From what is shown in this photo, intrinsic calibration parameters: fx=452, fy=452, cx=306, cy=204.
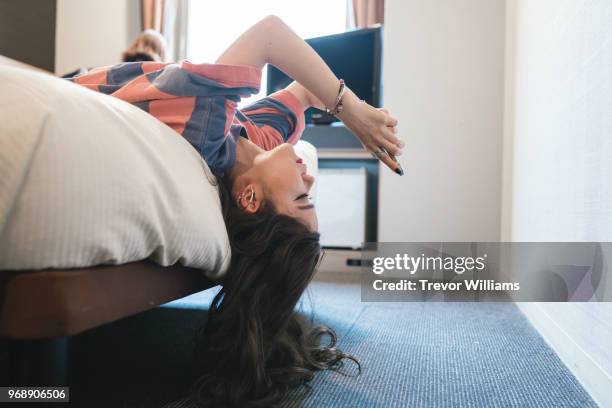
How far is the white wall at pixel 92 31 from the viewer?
2.46 metres

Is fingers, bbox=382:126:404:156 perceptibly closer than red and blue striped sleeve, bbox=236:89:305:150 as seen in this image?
Yes

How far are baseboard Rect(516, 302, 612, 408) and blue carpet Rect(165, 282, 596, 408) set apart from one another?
0.02 meters

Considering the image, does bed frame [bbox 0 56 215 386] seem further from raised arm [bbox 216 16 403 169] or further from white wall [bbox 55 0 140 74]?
white wall [bbox 55 0 140 74]

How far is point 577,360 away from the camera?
87 centimetres

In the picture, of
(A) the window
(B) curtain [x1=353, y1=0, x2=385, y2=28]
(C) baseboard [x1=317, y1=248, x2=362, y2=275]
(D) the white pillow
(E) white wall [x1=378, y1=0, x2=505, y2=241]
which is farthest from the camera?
(A) the window

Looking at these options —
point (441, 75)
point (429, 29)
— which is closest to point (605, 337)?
point (441, 75)

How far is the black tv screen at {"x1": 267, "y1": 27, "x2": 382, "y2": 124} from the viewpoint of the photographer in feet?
7.86

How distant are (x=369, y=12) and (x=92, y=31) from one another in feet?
5.40

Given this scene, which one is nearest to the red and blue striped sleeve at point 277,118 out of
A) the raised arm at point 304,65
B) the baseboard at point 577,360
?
the raised arm at point 304,65

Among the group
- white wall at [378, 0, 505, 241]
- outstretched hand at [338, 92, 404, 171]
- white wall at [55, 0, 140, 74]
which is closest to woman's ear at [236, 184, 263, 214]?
outstretched hand at [338, 92, 404, 171]

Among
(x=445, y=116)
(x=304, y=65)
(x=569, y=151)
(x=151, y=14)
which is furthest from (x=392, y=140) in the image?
(x=151, y=14)

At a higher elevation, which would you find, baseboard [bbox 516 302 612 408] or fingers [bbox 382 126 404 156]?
fingers [bbox 382 126 404 156]

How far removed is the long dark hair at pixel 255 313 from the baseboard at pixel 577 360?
0.48m

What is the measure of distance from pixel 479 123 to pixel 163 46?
1.59 meters
